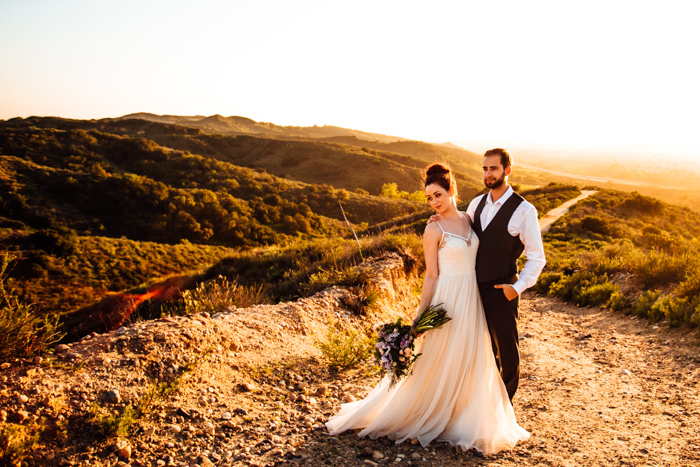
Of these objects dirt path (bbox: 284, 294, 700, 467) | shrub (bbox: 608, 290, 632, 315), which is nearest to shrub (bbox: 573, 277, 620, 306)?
shrub (bbox: 608, 290, 632, 315)

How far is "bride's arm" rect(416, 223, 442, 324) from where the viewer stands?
3.18 meters

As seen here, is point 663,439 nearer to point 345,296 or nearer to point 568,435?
point 568,435

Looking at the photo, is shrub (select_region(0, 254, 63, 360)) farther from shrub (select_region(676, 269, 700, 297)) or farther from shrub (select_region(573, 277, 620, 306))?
shrub (select_region(573, 277, 620, 306))

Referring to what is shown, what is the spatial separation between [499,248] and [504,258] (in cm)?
9

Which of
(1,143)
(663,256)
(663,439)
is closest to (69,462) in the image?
(663,439)

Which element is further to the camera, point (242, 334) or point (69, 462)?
point (242, 334)

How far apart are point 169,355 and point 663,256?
360 inches

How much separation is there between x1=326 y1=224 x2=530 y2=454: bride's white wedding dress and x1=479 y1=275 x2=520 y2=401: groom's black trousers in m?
0.07

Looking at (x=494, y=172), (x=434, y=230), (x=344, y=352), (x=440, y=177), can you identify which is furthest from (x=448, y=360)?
(x=344, y=352)

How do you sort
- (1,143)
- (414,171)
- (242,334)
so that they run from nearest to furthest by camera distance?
(242,334), (1,143), (414,171)

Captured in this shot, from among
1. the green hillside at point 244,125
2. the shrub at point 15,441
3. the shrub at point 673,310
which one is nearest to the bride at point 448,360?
the shrub at point 15,441

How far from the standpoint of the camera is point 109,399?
3.30 meters

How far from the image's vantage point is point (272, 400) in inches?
159

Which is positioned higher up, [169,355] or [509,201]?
[509,201]
